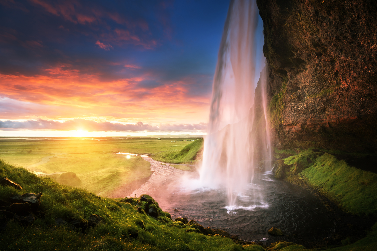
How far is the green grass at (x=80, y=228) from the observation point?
→ 29.3 ft

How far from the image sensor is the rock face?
1622 cm

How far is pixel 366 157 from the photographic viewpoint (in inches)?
1068

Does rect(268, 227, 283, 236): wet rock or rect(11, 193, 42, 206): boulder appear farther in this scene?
rect(268, 227, 283, 236): wet rock

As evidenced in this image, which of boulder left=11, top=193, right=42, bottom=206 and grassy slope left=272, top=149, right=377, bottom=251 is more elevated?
boulder left=11, top=193, right=42, bottom=206

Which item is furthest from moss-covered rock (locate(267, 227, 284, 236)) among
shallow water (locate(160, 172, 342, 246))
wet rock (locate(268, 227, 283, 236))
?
shallow water (locate(160, 172, 342, 246))

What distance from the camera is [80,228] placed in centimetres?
1074

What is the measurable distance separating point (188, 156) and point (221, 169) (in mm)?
20737

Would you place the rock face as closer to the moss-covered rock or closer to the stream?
the stream

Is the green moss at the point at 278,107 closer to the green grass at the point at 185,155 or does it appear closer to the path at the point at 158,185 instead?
the path at the point at 158,185

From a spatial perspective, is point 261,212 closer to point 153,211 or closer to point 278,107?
point 153,211

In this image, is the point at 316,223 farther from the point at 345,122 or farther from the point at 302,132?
the point at 302,132

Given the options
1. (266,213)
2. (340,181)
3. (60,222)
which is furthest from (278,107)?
(60,222)

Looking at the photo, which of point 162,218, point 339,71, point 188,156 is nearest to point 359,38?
point 339,71

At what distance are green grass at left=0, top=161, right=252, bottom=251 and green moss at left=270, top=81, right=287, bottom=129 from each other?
2621 cm
